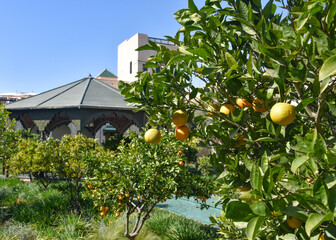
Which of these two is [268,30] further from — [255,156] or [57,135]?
[57,135]

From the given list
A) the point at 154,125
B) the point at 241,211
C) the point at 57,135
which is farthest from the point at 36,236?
the point at 57,135

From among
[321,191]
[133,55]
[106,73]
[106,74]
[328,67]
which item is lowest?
[321,191]

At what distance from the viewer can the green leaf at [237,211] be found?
1020 millimetres

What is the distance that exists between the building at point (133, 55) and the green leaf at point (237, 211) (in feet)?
99.6

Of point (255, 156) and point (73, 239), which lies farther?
point (73, 239)

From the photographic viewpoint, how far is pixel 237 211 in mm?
1025

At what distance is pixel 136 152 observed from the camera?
5.78 metres

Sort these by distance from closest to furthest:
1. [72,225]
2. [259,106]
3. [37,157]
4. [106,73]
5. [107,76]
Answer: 1. [259,106]
2. [72,225]
3. [37,157]
4. [107,76]
5. [106,73]

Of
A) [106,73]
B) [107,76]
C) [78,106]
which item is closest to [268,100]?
[78,106]

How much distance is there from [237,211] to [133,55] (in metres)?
34.4

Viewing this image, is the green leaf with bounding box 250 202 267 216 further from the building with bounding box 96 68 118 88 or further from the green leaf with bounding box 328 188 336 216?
the building with bounding box 96 68 118 88

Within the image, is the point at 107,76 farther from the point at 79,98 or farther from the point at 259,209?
the point at 259,209

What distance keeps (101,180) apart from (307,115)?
495cm

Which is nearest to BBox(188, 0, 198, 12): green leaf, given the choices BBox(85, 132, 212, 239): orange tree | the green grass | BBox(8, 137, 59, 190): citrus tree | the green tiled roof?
BBox(85, 132, 212, 239): orange tree
